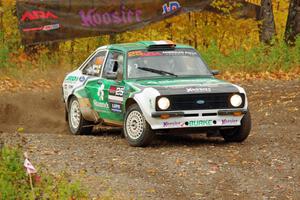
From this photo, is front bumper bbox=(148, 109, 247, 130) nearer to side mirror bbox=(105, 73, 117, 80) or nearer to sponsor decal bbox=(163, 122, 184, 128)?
sponsor decal bbox=(163, 122, 184, 128)

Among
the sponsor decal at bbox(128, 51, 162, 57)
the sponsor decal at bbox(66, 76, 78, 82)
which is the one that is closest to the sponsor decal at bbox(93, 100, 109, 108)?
the sponsor decal at bbox(128, 51, 162, 57)

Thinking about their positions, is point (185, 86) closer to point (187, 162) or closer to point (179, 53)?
point (179, 53)

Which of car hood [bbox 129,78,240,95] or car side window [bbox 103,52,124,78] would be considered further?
car side window [bbox 103,52,124,78]

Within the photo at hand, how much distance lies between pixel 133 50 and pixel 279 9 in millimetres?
24365

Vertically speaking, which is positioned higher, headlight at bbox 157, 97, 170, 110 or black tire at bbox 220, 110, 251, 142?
headlight at bbox 157, 97, 170, 110

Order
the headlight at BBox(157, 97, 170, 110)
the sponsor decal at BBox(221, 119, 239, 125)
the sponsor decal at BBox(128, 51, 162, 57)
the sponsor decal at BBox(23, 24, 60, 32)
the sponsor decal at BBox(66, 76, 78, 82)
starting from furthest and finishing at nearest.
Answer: the sponsor decal at BBox(23, 24, 60, 32)
the sponsor decal at BBox(66, 76, 78, 82)
the sponsor decal at BBox(128, 51, 162, 57)
the sponsor decal at BBox(221, 119, 239, 125)
the headlight at BBox(157, 97, 170, 110)

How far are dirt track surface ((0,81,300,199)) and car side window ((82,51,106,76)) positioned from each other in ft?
3.65

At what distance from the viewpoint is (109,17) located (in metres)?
25.2

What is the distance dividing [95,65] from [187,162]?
4029mm

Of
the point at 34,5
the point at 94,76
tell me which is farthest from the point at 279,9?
the point at 94,76

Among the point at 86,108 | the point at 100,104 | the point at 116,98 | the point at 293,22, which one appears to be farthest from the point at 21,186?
the point at 293,22

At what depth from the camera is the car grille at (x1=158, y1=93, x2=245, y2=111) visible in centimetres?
1289

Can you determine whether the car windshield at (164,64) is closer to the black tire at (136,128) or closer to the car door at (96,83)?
the car door at (96,83)

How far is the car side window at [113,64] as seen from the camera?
1436 cm
